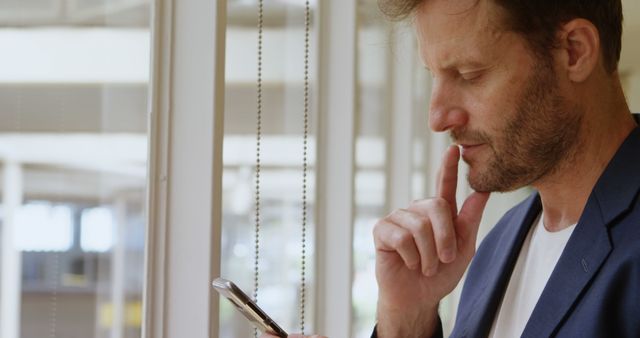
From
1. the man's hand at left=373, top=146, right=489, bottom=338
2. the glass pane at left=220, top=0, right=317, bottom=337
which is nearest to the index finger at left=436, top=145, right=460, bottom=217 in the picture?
the man's hand at left=373, top=146, right=489, bottom=338

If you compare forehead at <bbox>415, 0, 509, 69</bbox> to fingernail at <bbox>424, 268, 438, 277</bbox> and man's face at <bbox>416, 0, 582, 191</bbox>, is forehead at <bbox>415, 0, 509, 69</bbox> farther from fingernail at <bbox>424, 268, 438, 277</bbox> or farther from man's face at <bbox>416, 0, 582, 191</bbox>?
fingernail at <bbox>424, 268, 438, 277</bbox>

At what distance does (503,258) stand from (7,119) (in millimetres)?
909

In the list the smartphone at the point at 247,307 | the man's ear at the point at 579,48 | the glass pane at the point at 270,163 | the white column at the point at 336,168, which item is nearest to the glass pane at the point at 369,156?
the white column at the point at 336,168

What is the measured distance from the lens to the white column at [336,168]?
3.01m

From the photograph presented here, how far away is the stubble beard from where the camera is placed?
5.19 ft

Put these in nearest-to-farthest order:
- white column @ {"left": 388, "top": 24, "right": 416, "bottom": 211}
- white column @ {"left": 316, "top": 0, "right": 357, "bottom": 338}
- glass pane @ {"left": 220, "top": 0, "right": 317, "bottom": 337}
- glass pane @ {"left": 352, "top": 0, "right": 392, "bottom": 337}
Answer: glass pane @ {"left": 220, "top": 0, "right": 317, "bottom": 337}
white column @ {"left": 316, "top": 0, "right": 357, "bottom": 338}
glass pane @ {"left": 352, "top": 0, "right": 392, "bottom": 337}
white column @ {"left": 388, "top": 24, "right": 416, "bottom": 211}

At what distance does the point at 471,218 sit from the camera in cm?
168

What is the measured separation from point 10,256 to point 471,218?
805mm

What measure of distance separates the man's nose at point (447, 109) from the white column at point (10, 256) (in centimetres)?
70

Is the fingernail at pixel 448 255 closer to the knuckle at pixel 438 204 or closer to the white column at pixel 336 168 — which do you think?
the knuckle at pixel 438 204

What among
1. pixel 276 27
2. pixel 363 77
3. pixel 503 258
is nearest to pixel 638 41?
pixel 363 77

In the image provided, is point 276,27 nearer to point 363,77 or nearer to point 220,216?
point 220,216

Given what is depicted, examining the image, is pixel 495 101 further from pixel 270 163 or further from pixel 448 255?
pixel 270 163

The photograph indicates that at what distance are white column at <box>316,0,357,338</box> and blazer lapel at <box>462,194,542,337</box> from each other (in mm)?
1274
